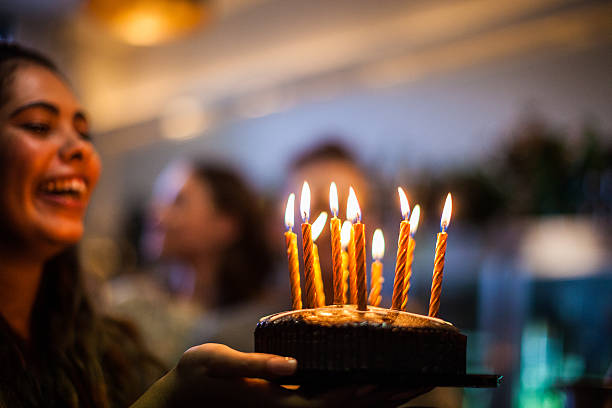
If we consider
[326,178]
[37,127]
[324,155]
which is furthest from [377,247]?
→ [324,155]

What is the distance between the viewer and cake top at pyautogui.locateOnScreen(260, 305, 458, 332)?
905mm

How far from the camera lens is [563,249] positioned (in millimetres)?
3252

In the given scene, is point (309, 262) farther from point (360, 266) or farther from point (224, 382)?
point (224, 382)

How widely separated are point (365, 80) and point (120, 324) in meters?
4.03

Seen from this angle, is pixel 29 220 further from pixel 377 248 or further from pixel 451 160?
pixel 451 160

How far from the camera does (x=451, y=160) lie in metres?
4.92

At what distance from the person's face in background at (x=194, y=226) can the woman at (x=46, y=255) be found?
1.71 metres

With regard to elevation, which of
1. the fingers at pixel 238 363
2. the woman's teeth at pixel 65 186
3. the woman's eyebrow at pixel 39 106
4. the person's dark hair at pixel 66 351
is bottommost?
the person's dark hair at pixel 66 351

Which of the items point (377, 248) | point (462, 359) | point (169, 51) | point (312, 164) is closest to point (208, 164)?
point (312, 164)

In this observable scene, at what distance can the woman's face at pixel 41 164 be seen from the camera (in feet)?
4.41

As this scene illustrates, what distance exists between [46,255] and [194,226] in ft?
6.21

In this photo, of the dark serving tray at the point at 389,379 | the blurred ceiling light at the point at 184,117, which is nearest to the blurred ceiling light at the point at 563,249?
the dark serving tray at the point at 389,379

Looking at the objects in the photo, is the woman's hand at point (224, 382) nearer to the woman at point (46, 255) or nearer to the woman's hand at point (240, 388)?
the woman's hand at point (240, 388)

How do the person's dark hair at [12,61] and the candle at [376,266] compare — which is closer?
the candle at [376,266]
